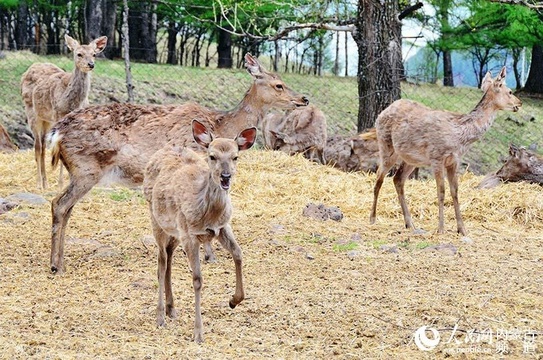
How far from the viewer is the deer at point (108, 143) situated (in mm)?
7375

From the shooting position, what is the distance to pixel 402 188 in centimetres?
937

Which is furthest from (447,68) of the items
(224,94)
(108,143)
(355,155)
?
(108,143)

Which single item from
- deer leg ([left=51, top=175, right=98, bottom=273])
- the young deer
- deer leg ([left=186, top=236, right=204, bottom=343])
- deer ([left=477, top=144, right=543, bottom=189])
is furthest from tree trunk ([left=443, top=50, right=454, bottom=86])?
deer leg ([left=186, top=236, right=204, bottom=343])

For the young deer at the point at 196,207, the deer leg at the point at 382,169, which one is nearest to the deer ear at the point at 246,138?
the young deer at the point at 196,207

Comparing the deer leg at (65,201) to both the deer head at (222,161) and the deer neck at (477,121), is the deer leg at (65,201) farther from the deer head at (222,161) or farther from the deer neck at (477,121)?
the deer neck at (477,121)

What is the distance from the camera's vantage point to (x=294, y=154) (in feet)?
44.5

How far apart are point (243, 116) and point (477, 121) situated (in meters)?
2.63

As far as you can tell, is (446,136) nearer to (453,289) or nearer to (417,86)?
(453,289)

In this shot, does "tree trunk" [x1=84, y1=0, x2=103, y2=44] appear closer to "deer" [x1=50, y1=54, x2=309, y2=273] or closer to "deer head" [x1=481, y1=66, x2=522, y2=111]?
"deer head" [x1=481, y1=66, x2=522, y2=111]

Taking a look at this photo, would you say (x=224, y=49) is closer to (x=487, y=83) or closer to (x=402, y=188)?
(x=487, y=83)

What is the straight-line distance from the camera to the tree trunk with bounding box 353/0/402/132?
12484mm

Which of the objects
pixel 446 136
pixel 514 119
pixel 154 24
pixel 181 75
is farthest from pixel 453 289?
pixel 154 24

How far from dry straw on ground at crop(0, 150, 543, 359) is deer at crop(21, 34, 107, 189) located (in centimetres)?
75

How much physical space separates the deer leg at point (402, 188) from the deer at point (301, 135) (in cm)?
392
